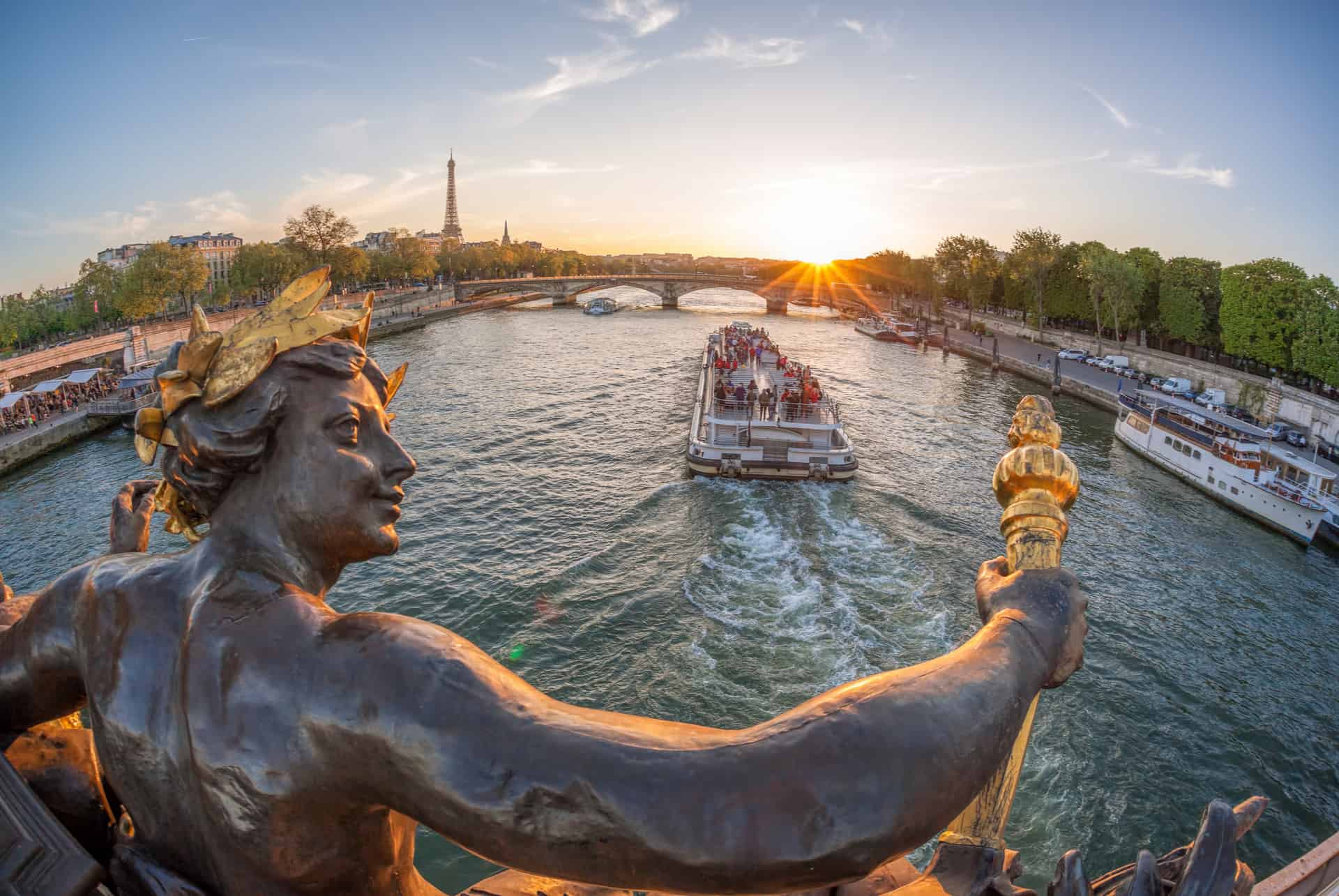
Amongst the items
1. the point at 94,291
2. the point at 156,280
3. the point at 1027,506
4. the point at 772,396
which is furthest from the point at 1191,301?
the point at 94,291

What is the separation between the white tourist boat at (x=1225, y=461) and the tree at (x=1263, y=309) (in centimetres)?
1002

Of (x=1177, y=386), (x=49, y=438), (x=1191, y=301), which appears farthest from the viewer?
(x=1191, y=301)

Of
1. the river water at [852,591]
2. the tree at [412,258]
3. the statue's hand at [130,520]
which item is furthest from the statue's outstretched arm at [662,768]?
the tree at [412,258]

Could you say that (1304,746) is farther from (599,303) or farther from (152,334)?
(599,303)

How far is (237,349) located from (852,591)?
15.7 m

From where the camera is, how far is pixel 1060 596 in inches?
53.5

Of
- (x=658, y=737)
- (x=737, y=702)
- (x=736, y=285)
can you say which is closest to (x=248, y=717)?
(x=658, y=737)

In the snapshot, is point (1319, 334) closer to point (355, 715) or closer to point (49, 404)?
point (355, 715)

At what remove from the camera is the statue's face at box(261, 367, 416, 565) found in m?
1.42

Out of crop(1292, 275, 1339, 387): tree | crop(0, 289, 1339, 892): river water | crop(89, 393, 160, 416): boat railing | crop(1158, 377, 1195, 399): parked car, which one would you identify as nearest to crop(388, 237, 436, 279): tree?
crop(89, 393, 160, 416): boat railing

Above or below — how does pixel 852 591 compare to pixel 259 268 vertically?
below

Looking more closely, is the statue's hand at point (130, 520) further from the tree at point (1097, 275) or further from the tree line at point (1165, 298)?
the tree at point (1097, 275)

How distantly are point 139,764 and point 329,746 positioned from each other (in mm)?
521

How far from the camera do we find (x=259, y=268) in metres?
60.6
